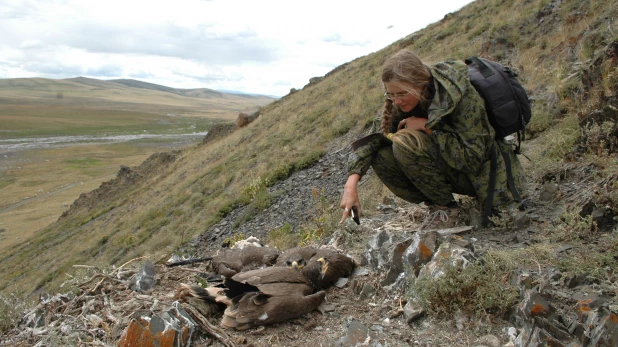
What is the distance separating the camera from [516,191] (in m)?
3.77

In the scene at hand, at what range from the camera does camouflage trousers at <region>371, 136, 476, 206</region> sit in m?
3.56

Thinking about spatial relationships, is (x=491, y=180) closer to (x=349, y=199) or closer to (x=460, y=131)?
(x=460, y=131)

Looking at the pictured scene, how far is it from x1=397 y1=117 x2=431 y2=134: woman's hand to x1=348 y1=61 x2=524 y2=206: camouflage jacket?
8 cm

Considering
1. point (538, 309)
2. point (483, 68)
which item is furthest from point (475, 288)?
point (483, 68)

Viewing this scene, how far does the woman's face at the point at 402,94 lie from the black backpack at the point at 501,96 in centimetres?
49

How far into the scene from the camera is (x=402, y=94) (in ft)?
11.2

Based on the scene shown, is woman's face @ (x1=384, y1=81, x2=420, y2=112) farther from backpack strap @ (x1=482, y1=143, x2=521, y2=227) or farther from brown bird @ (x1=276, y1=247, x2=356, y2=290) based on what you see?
brown bird @ (x1=276, y1=247, x2=356, y2=290)

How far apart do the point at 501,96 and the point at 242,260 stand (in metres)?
2.52

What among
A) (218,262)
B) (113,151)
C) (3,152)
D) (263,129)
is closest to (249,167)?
(263,129)

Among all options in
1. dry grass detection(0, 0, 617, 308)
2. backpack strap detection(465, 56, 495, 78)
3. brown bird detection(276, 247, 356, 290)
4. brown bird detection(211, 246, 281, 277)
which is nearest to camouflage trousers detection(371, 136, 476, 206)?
backpack strap detection(465, 56, 495, 78)

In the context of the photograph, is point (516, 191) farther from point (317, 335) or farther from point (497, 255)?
point (317, 335)

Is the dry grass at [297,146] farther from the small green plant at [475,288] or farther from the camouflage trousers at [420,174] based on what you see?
the small green plant at [475,288]

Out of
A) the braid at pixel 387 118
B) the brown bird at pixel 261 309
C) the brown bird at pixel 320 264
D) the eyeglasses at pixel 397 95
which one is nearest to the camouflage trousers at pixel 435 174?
the braid at pixel 387 118

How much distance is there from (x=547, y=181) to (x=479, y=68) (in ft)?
5.41
